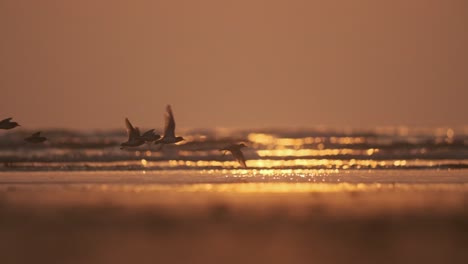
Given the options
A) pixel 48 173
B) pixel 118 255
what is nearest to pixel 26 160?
pixel 48 173

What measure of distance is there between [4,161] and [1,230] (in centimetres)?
1425

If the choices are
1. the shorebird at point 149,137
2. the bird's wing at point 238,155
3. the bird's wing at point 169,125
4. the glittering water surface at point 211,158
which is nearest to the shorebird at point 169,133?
the bird's wing at point 169,125

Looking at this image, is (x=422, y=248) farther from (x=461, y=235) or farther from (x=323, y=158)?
(x=323, y=158)

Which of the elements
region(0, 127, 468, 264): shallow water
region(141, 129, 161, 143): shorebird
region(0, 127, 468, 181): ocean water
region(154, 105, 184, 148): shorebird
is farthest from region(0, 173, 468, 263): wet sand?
region(141, 129, 161, 143): shorebird

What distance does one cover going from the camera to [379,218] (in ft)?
68.9

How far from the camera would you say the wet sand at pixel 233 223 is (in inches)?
703

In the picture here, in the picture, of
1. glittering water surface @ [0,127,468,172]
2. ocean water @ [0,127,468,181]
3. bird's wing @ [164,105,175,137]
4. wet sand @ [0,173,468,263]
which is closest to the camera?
wet sand @ [0,173,468,263]

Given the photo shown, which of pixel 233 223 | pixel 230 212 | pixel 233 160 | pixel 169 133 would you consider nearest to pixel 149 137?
pixel 169 133

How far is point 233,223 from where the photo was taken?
67.4ft

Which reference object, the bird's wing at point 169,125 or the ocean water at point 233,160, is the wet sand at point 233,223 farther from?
the bird's wing at point 169,125

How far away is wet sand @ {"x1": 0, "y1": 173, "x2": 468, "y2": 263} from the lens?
17844 mm

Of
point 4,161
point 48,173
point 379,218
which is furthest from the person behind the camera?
point 4,161

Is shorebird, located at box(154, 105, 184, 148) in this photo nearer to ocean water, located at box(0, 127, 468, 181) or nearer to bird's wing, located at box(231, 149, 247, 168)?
ocean water, located at box(0, 127, 468, 181)

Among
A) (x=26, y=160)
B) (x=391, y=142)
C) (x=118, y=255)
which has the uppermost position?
(x=118, y=255)
